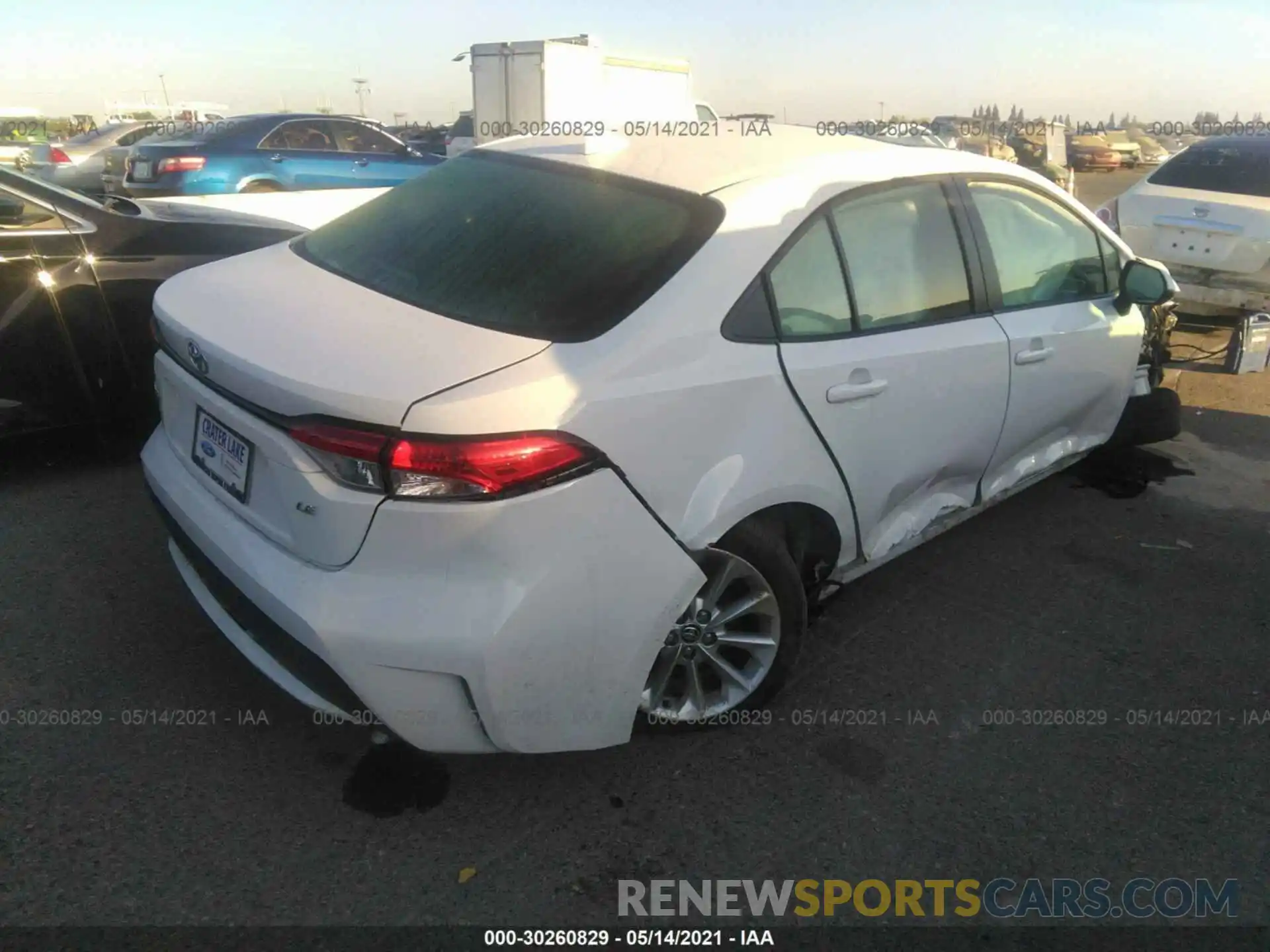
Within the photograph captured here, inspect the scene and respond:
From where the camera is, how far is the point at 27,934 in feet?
6.68

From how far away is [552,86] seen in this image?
15594mm

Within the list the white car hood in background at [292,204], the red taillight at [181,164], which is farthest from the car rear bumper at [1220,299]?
the red taillight at [181,164]

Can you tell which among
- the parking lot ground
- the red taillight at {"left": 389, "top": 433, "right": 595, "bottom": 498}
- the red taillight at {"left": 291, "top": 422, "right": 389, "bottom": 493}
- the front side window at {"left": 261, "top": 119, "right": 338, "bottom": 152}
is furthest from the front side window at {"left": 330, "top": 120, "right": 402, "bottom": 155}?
the red taillight at {"left": 389, "top": 433, "right": 595, "bottom": 498}

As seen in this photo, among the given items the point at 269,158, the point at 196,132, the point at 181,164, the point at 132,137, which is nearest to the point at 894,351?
the point at 181,164

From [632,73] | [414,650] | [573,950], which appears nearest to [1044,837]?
[573,950]

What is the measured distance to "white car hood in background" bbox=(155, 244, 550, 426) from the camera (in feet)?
6.64

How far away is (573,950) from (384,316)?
1.51 m

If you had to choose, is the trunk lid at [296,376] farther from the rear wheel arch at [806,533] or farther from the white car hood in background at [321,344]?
the rear wheel arch at [806,533]

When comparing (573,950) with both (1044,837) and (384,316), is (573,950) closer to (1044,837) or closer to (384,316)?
(1044,837)

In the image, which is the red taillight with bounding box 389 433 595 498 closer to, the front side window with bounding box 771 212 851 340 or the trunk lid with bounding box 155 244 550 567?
the trunk lid with bounding box 155 244 550 567

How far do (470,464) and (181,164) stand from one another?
367 inches

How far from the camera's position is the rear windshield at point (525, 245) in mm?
2340

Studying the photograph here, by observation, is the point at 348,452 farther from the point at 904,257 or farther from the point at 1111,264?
the point at 1111,264

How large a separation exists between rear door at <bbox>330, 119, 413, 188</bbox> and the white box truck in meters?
3.63
